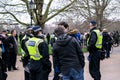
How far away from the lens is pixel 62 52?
7.57 metres

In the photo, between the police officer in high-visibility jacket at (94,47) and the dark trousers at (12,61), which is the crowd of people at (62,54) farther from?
the dark trousers at (12,61)

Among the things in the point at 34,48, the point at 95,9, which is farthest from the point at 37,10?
the point at 34,48

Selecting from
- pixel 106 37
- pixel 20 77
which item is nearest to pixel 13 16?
pixel 106 37

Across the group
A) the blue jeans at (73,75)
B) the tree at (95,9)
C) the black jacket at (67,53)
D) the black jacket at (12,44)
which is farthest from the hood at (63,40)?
the tree at (95,9)

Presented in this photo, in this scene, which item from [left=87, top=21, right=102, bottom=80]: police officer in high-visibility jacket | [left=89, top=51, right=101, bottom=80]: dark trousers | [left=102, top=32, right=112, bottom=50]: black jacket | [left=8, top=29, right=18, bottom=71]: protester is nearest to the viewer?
[left=87, top=21, right=102, bottom=80]: police officer in high-visibility jacket

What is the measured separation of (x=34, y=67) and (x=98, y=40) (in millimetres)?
2921

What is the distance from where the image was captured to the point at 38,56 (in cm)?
846

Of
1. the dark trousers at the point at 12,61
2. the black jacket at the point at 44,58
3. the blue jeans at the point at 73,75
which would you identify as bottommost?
the dark trousers at the point at 12,61

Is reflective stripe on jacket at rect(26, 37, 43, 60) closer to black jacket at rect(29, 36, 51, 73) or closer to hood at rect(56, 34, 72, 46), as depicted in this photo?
black jacket at rect(29, 36, 51, 73)

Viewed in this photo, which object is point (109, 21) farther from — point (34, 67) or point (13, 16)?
point (34, 67)

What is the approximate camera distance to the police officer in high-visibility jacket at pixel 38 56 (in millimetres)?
8398

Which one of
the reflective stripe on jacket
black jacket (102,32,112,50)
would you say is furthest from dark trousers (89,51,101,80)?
black jacket (102,32,112,50)

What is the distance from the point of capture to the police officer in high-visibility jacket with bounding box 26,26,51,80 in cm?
840

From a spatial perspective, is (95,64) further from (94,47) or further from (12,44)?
(12,44)
